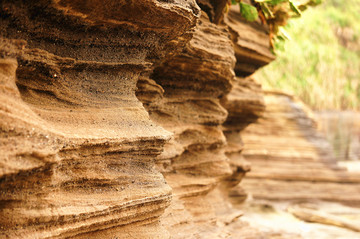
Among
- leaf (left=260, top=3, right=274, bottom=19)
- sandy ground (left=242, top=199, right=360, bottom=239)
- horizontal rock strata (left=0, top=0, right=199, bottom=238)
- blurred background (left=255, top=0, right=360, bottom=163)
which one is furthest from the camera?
blurred background (left=255, top=0, right=360, bottom=163)

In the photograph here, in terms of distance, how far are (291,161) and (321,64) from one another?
20.9 feet

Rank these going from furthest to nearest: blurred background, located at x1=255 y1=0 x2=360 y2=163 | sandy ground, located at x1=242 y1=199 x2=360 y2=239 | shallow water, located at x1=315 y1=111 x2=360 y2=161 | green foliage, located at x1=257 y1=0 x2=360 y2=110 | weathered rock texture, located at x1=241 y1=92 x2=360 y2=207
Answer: green foliage, located at x1=257 y1=0 x2=360 y2=110
blurred background, located at x1=255 y1=0 x2=360 y2=163
shallow water, located at x1=315 y1=111 x2=360 y2=161
weathered rock texture, located at x1=241 y1=92 x2=360 y2=207
sandy ground, located at x1=242 y1=199 x2=360 y2=239

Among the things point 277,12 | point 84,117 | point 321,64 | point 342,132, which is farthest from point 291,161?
point 84,117

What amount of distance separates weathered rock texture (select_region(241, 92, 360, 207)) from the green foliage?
9.84ft

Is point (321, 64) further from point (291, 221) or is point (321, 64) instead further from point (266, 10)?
point (266, 10)

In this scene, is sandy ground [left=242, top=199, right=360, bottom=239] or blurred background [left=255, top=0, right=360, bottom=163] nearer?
sandy ground [left=242, top=199, right=360, bottom=239]

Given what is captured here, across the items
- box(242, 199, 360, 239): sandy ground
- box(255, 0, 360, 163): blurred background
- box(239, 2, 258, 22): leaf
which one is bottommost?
box(242, 199, 360, 239): sandy ground

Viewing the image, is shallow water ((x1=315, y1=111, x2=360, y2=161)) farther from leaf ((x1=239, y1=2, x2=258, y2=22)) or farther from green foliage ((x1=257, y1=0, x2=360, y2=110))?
leaf ((x1=239, y1=2, x2=258, y2=22))

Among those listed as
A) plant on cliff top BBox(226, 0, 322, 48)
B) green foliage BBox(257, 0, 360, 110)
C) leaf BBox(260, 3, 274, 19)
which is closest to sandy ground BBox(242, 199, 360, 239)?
plant on cliff top BBox(226, 0, 322, 48)

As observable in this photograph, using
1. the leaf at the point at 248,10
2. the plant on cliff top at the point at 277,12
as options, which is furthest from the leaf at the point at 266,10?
the leaf at the point at 248,10

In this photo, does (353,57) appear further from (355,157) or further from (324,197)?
(324,197)

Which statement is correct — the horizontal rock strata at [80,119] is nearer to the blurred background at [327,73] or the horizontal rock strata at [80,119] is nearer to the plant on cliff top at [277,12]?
the plant on cliff top at [277,12]

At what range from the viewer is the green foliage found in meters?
13.2

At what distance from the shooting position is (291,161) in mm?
9031
